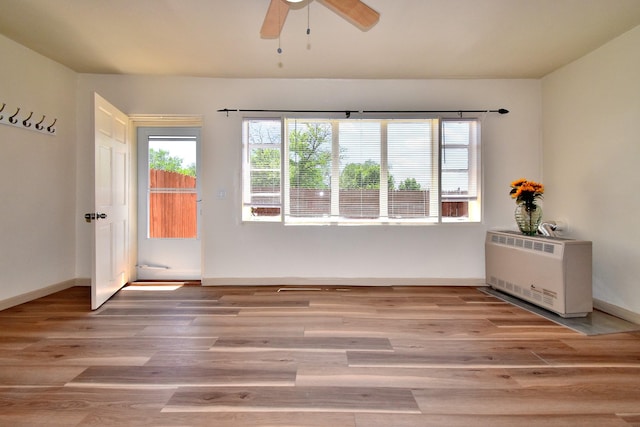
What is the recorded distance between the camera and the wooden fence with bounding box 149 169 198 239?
4.12 m

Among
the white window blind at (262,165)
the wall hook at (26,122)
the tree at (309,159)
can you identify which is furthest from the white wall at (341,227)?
the wall hook at (26,122)

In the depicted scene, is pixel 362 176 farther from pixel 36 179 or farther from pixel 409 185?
pixel 36 179

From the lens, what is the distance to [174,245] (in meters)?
4.14

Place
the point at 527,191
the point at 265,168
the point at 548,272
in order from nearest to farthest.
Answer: the point at 548,272 → the point at 527,191 → the point at 265,168

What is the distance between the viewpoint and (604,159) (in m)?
3.09

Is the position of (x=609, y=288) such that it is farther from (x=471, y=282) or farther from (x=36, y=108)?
(x=36, y=108)

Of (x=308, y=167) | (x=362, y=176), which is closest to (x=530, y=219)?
(x=362, y=176)

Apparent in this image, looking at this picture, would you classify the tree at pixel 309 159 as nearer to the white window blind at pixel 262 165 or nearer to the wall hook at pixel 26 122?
the white window blind at pixel 262 165

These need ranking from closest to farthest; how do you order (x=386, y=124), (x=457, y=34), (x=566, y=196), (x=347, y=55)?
1. (x=457, y=34)
2. (x=347, y=55)
3. (x=566, y=196)
4. (x=386, y=124)

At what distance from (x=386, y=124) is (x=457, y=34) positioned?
4.02ft

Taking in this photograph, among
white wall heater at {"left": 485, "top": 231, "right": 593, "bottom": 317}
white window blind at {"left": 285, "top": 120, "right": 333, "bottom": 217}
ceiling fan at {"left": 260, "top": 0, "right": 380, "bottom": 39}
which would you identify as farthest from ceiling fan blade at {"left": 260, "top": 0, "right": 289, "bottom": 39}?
white wall heater at {"left": 485, "top": 231, "right": 593, "bottom": 317}

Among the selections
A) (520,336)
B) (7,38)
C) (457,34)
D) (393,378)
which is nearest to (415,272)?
(520,336)

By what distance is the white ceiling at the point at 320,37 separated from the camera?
2.53m

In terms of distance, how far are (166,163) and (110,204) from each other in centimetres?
96
